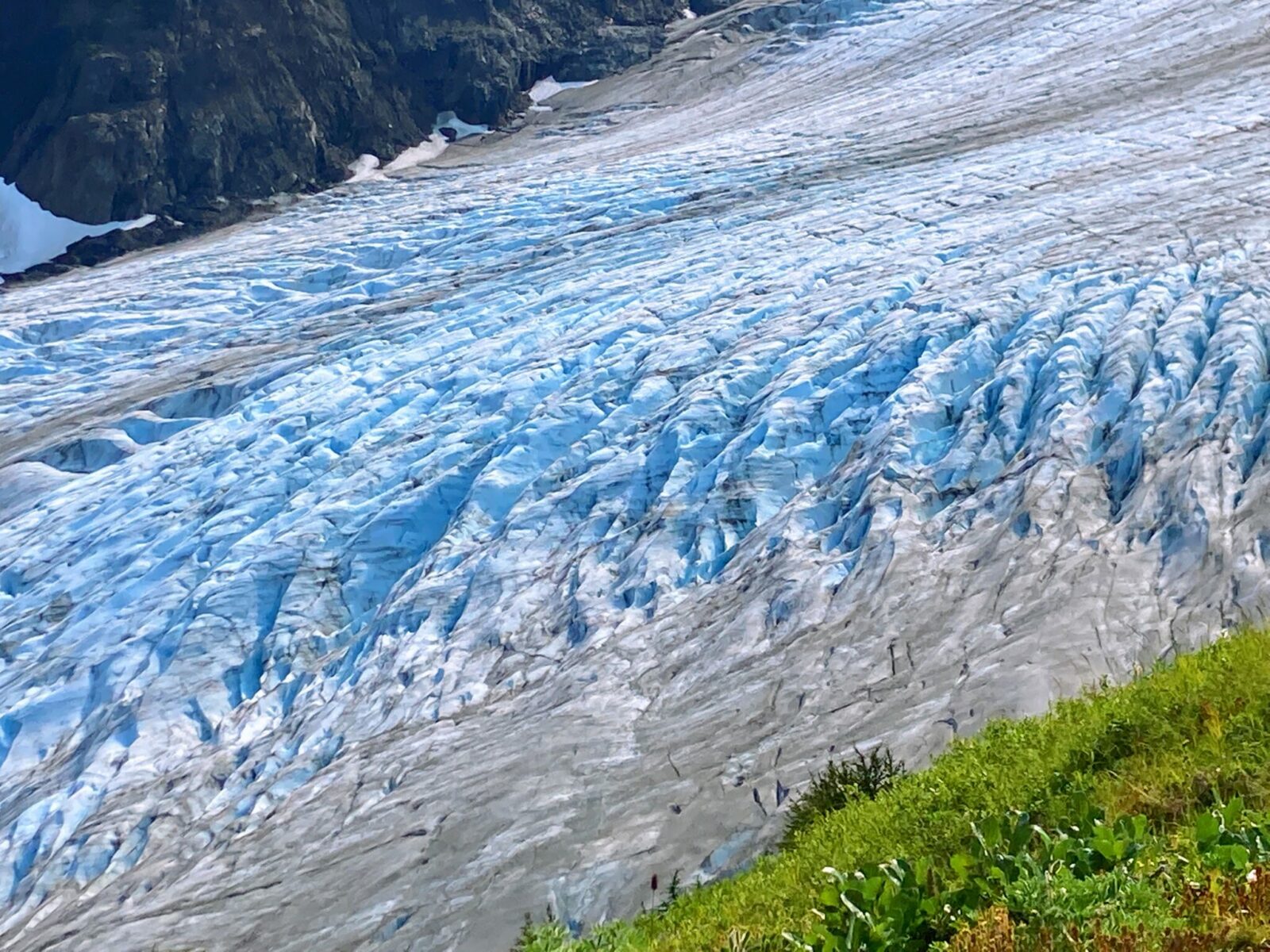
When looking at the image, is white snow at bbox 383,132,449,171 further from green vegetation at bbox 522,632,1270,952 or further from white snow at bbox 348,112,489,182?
green vegetation at bbox 522,632,1270,952

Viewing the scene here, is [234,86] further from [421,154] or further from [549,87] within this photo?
[549,87]

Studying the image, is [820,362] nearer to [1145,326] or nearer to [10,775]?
[1145,326]

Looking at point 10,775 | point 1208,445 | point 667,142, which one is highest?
point 667,142

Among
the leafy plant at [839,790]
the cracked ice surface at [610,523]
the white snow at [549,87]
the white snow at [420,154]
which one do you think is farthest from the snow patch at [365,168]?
the leafy plant at [839,790]

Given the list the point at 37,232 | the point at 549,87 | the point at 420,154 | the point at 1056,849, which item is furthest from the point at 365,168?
the point at 1056,849

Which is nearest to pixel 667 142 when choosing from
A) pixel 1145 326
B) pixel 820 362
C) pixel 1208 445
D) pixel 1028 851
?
pixel 820 362

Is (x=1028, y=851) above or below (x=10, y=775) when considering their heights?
above
